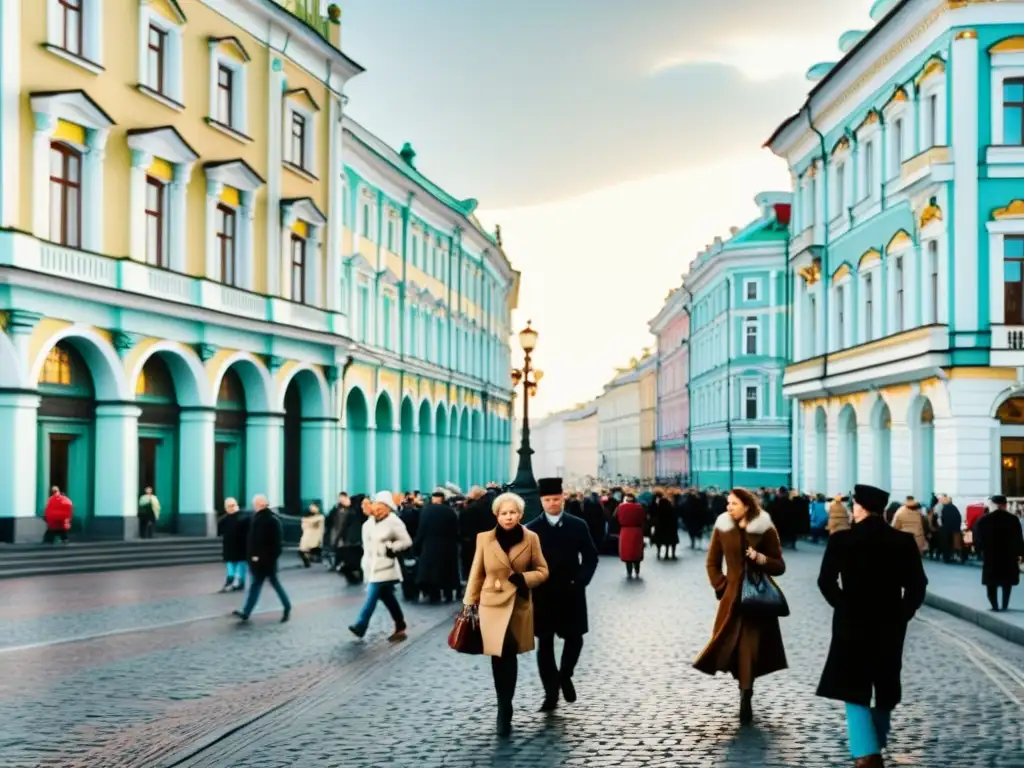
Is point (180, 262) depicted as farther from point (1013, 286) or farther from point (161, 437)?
point (1013, 286)

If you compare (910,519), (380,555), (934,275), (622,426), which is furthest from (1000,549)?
(622,426)

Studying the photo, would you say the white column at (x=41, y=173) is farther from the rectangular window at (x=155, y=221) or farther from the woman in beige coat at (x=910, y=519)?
the woman in beige coat at (x=910, y=519)

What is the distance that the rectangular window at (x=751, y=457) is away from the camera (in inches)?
2987

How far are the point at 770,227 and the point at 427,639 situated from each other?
6845 cm

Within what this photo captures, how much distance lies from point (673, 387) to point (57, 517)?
257 ft

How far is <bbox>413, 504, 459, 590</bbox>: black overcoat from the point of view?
19734mm

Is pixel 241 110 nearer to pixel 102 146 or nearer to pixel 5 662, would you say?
pixel 102 146

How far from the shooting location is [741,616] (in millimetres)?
10578

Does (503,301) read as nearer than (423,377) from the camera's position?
No

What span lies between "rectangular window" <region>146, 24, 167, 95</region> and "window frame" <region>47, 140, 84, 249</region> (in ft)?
12.0

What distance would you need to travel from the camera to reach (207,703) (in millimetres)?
11383

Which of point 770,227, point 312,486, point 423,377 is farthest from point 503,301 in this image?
point 312,486

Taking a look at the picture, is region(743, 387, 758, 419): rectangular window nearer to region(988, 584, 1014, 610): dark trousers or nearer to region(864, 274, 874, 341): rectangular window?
→ region(864, 274, 874, 341): rectangular window

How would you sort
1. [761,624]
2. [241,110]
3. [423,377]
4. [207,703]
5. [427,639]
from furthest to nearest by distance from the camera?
[423,377] < [241,110] < [427,639] < [207,703] < [761,624]
